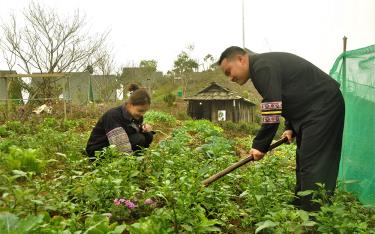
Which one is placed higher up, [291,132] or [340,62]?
[340,62]

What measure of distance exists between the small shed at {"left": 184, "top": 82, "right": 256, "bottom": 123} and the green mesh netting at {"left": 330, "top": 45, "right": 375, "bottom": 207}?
17.5m

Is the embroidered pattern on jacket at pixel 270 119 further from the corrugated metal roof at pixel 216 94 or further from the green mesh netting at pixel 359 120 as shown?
the corrugated metal roof at pixel 216 94

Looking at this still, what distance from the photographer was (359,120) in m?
4.37

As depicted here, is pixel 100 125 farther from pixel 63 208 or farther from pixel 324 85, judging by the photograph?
pixel 324 85

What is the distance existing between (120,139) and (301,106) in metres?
1.95

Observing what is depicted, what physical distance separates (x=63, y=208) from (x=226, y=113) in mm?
20037

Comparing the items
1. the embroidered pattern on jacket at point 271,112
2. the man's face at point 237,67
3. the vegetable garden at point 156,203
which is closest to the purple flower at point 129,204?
the vegetable garden at point 156,203

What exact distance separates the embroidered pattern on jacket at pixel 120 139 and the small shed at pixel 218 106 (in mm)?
17904

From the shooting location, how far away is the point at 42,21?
803 inches

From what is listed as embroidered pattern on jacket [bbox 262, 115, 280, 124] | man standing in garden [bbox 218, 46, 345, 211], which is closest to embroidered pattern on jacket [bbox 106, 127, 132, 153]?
man standing in garden [bbox 218, 46, 345, 211]

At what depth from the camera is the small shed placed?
22.5 metres

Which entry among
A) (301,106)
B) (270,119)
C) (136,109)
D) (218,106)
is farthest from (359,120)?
(218,106)

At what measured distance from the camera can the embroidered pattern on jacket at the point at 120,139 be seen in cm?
443

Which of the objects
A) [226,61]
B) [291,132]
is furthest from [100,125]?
[291,132]
